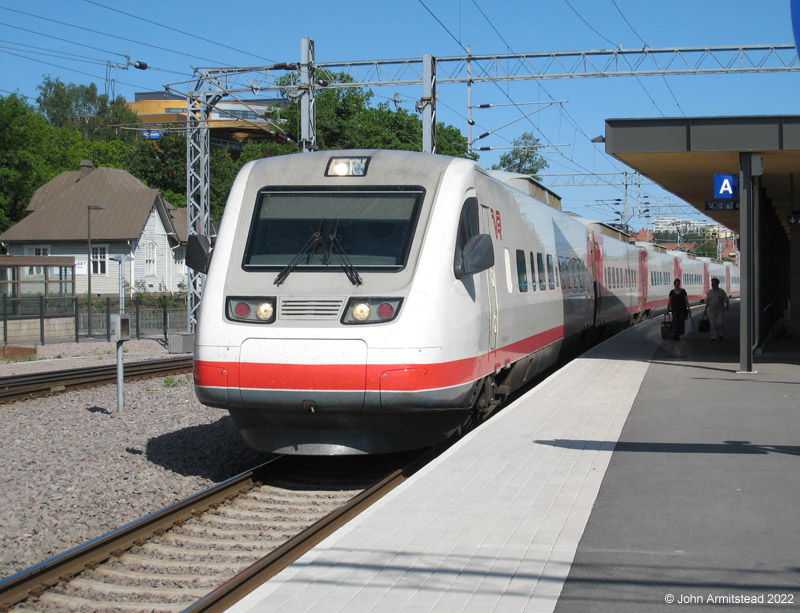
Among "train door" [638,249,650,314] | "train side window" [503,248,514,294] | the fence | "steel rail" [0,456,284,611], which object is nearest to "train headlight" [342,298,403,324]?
"steel rail" [0,456,284,611]

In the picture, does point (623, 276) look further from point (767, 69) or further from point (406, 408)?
point (406, 408)

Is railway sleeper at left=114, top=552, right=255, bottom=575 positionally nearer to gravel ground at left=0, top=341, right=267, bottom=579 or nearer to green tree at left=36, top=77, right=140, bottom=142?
gravel ground at left=0, top=341, right=267, bottom=579

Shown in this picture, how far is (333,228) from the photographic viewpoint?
28.8 ft

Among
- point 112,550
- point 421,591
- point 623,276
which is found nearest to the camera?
point 421,591

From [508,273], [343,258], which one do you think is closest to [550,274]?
[508,273]

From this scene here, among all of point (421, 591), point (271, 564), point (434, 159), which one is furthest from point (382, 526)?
point (434, 159)

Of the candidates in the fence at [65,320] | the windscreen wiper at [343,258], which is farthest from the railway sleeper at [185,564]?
the fence at [65,320]

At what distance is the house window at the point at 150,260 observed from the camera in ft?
195

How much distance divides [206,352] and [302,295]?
96 centimetres

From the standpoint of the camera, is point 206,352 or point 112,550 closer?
point 112,550

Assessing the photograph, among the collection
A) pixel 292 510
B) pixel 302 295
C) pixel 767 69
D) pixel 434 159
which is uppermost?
pixel 767 69

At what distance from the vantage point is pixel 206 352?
8.23 metres

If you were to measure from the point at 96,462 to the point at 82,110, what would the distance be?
93.6 meters

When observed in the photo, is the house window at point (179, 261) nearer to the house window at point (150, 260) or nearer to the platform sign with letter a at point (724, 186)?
the house window at point (150, 260)
